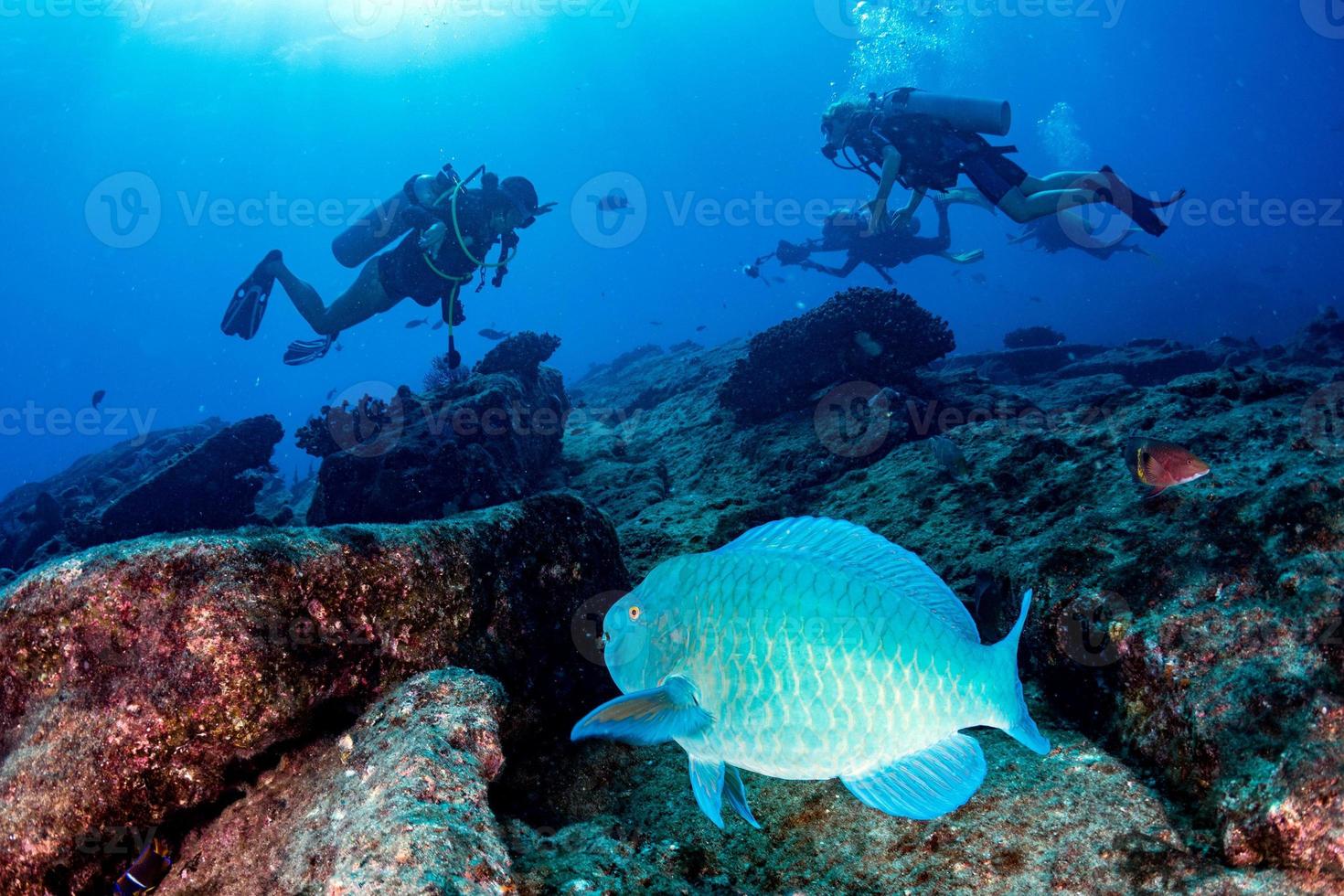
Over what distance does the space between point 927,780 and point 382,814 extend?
50.9 inches

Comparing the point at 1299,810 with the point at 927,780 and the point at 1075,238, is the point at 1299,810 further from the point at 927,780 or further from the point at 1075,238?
the point at 1075,238

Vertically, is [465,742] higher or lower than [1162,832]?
higher

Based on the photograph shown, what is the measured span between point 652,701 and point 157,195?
120935 millimetres

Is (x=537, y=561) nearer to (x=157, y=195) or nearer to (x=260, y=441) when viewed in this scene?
(x=260, y=441)

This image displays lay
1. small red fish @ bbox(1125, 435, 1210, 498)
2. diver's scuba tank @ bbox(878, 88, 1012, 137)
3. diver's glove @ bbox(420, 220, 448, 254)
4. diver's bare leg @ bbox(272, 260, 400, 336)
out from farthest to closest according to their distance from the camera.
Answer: diver's bare leg @ bbox(272, 260, 400, 336) → diver's glove @ bbox(420, 220, 448, 254) → diver's scuba tank @ bbox(878, 88, 1012, 137) → small red fish @ bbox(1125, 435, 1210, 498)

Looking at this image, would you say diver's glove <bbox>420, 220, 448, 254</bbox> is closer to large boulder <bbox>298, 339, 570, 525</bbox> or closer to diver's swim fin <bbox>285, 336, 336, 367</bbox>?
large boulder <bbox>298, 339, 570, 525</bbox>

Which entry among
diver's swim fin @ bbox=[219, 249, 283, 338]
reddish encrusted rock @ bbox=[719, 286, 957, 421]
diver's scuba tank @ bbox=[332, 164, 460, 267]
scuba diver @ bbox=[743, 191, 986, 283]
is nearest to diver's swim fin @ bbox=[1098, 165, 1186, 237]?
reddish encrusted rock @ bbox=[719, 286, 957, 421]

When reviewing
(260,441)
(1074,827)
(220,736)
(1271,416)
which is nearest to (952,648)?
(1074,827)

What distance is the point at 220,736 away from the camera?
63.9 inches

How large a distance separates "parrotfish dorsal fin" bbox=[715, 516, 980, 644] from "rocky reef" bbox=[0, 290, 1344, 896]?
0.68m

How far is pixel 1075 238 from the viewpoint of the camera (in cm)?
1266

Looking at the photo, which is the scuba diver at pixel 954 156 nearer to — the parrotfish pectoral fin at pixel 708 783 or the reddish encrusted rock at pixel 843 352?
the reddish encrusted rock at pixel 843 352

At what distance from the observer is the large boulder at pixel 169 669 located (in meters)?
1.56

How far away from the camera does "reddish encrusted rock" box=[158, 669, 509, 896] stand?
1196mm
